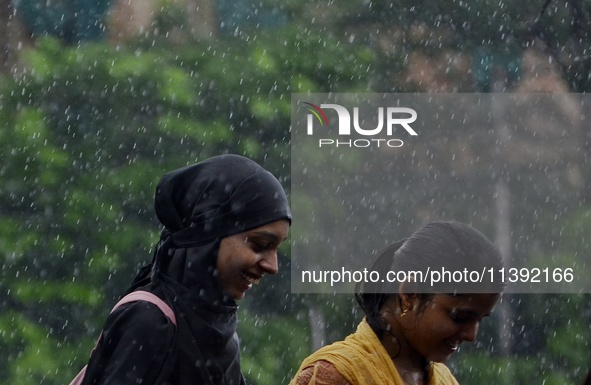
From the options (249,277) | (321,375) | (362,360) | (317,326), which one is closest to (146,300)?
(249,277)

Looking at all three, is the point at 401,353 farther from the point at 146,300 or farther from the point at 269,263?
the point at 146,300

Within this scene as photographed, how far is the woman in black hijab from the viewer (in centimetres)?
333

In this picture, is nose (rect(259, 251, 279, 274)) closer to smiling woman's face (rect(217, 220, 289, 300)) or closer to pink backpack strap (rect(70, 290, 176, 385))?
smiling woman's face (rect(217, 220, 289, 300))

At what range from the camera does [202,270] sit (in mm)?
3514

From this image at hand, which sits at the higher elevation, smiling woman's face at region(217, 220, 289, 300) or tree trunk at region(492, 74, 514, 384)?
smiling woman's face at region(217, 220, 289, 300)

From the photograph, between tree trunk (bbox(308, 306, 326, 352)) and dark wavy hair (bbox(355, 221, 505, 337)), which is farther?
tree trunk (bbox(308, 306, 326, 352))

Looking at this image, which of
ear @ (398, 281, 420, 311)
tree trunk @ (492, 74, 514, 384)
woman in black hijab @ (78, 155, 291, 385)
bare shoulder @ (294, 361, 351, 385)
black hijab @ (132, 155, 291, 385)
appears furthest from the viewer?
tree trunk @ (492, 74, 514, 384)

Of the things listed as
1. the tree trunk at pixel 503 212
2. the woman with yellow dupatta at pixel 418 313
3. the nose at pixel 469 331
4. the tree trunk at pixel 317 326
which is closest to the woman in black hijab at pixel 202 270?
the woman with yellow dupatta at pixel 418 313

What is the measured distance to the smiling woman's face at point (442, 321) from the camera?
144 inches

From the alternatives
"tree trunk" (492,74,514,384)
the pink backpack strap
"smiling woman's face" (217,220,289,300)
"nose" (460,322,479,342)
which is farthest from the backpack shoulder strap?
"tree trunk" (492,74,514,384)

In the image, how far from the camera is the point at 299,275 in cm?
1111

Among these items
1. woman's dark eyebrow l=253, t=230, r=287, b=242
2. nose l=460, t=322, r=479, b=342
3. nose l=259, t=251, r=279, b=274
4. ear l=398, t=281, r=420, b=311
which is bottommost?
nose l=460, t=322, r=479, b=342

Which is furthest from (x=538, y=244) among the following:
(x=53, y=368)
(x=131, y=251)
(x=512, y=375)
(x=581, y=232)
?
(x=53, y=368)

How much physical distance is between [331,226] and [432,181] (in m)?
1.19
